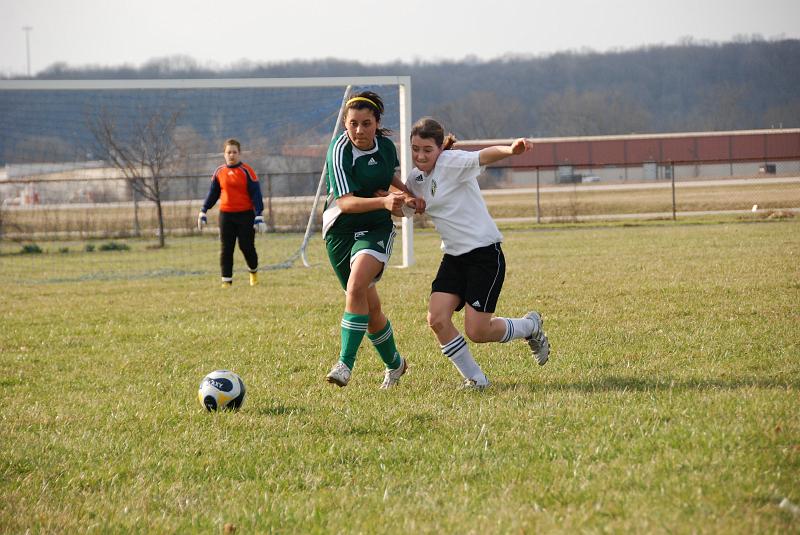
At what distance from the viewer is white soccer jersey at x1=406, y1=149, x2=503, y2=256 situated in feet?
19.8

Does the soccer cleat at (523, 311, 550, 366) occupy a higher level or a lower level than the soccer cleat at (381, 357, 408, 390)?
higher

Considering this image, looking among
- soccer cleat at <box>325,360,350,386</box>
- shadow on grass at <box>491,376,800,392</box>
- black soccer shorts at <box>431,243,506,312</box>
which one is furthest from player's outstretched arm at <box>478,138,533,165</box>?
soccer cleat at <box>325,360,350,386</box>

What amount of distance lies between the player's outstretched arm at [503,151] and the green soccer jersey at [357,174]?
60cm

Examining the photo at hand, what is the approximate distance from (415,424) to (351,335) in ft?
3.83

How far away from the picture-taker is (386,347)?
633cm

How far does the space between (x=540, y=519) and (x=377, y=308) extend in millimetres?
3042

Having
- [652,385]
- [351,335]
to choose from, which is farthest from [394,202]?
[652,385]

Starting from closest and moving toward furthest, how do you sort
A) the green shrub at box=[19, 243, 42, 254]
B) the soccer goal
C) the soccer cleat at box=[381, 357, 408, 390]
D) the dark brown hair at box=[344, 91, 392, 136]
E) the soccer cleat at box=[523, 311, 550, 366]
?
1. the dark brown hair at box=[344, 91, 392, 136]
2. the soccer cleat at box=[381, 357, 408, 390]
3. the soccer cleat at box=[523, 311, 550, 366]
4. the soccer goal
5. the green shrub at box=[19, 243, 42, 254]

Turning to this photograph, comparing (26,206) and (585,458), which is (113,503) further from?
(26,206)

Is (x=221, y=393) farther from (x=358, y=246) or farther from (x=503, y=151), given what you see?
(x=503, y=151)

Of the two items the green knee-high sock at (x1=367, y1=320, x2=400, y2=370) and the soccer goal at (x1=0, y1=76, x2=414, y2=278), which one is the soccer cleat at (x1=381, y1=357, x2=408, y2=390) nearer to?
the green knee-high sock at (x1=367, y1=320, x2=400, y2=370)

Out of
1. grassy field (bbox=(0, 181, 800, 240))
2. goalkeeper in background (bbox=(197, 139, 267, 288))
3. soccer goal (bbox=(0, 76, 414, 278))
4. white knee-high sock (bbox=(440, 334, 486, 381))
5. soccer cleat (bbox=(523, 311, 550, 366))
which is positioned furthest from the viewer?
grassy field (bbox=(0, 181, 800, 240))

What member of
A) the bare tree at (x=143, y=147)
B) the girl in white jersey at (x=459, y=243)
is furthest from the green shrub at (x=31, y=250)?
the girl in white jersey at (x=459, y=243)

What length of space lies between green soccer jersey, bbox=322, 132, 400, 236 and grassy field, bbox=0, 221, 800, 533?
1111 mm
